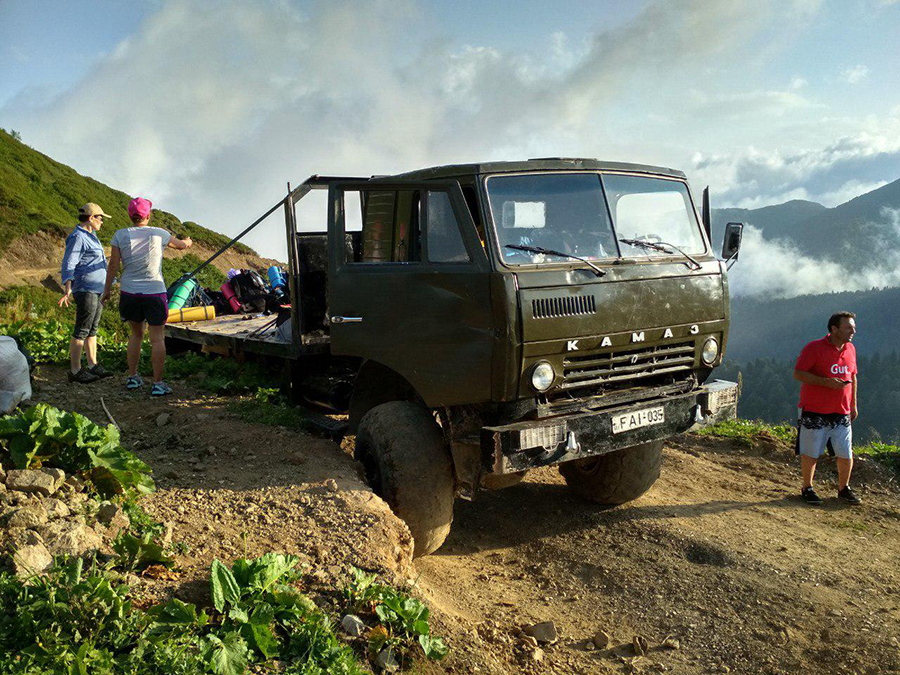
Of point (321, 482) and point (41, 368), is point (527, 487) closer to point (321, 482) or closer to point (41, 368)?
point (321, 482)

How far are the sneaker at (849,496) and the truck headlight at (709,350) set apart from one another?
2522mm

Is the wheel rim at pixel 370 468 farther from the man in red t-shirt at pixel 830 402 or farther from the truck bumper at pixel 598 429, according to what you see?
the man in red t-shirt at pixel 830 402

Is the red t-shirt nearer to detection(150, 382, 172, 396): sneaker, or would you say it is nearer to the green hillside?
detection(150, 382, 172, 396): sneaker

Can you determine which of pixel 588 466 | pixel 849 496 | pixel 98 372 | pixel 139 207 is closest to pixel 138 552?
pixel 588 466

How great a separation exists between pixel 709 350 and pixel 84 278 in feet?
19.7

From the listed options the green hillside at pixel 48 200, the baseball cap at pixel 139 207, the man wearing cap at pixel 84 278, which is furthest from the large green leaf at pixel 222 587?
the green hillside at pixel 48 200

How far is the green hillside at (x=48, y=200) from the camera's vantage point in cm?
2078

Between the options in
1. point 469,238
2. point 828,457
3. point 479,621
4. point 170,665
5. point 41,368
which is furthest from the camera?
point 41,368

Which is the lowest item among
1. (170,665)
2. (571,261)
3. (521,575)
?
(521,575)

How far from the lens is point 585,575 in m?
5.14

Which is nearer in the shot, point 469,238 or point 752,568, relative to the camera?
point 469,238

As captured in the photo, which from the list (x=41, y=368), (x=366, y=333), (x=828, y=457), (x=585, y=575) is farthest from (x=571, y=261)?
(x=41, y=368)

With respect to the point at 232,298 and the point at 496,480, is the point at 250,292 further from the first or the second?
the point at 496,480

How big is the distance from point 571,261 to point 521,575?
2.21m
